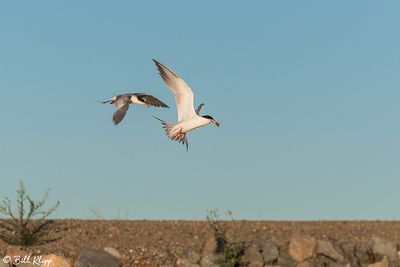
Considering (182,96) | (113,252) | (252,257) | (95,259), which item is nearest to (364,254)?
(252,257)

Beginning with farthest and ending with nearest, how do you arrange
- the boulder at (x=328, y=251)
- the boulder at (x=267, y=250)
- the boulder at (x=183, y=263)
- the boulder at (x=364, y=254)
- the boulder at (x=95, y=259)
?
the boulder at (x=364, y=254)
the boulder at (x=328, y=251)
the boulder at (x=267, y=250)
the boulder at (x=183, y=263)
the boulder at (x=95, y=259)

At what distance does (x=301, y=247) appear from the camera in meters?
18.1

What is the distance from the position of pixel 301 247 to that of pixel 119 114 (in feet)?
17.5

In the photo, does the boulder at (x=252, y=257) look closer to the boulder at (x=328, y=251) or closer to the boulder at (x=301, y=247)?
the boulder at (x=301, y=247)

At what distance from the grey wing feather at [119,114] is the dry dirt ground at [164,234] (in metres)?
3.60

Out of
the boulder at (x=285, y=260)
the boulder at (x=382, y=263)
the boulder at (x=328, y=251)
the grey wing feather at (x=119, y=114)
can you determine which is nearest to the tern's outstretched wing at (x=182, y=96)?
the grey wing feather at (x=119, y=114)

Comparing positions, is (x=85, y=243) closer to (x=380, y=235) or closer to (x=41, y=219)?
(x=41, y=219)

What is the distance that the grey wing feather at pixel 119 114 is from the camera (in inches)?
555

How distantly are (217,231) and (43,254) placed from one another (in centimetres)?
304

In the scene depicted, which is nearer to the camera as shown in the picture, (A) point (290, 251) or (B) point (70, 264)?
(B) point (70, 264)

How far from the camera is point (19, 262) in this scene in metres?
17.1

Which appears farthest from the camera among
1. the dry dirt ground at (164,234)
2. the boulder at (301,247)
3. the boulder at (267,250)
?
the boulder at (301,247)

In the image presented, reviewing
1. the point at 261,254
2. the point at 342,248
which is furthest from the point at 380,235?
the point at 261,254

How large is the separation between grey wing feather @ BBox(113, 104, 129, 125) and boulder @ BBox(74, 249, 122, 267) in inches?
131
